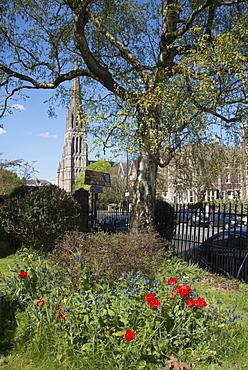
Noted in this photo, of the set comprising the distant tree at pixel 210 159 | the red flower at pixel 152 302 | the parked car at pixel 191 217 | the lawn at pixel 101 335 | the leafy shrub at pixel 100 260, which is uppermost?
the distant tree at pixel 210 159

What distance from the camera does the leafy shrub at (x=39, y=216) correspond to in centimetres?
969

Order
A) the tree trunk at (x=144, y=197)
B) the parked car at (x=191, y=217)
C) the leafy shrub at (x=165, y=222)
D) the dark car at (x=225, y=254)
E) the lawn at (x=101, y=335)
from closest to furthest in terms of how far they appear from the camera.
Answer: the lawn at (x=101, y=335)
the dark car at (x=225, y=254)
the parked car at (x=191, y=217)
the tree trunk at (x=144, y=197)
the leafy shrub at (x=165, y=222)

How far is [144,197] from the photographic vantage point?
10.6m

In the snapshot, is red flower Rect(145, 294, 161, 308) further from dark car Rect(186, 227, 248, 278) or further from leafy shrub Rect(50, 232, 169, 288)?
dark car Rect(186, 227, 248, 278)

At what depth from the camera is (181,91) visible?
912cm

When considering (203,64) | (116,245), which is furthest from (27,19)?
(116,245)

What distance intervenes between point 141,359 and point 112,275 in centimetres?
137

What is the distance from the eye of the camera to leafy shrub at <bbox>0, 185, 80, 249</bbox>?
969cm

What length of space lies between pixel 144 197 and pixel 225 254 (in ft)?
9.69

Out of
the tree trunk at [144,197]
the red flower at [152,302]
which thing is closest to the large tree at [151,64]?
the tree trunk at [144,197]

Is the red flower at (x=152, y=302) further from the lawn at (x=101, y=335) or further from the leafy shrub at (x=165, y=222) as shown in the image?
the leafy shrub at (x=165, y=222)

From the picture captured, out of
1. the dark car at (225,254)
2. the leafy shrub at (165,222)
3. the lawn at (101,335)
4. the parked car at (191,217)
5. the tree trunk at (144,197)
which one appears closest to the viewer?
the lawn at (101,335)

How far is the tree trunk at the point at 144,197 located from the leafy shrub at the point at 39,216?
1.87m

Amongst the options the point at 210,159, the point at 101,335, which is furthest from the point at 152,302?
the point at 210,159
